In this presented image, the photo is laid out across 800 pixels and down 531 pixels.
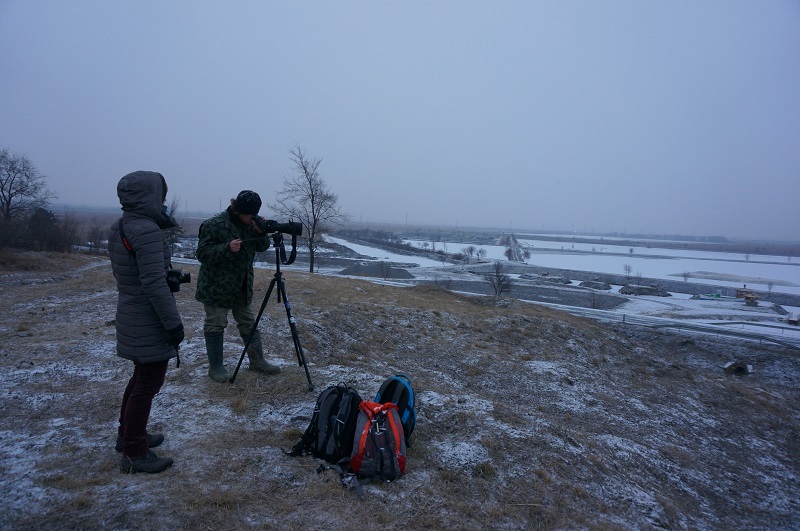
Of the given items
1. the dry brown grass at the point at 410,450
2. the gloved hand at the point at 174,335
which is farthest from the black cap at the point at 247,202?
the dry brown grass at the point at 410,450

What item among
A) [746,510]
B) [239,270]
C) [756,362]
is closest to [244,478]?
[239,270]

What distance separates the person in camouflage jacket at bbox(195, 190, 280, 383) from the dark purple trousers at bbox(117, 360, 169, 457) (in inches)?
64.2

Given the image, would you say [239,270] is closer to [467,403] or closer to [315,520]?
[315,520]

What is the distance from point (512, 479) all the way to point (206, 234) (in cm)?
426

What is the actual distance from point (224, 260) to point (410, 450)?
3.01 meters

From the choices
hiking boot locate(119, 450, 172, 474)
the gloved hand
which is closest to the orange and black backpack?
Result: hiking boot locate(119, 450, 172, 474)

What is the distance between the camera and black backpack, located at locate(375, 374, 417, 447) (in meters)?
4.45

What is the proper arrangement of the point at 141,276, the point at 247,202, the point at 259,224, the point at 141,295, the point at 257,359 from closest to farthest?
the point at 141,276, the point at 141,295, the point at 247,202, the point at 259,224, the point at 257,359

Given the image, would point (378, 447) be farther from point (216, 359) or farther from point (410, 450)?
point (216, 359)

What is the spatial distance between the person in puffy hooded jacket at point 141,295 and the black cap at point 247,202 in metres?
1.41

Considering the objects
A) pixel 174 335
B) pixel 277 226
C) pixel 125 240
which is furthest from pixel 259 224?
pixel 174 335

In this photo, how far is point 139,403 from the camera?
3432mm

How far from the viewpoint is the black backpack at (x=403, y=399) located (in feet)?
14.6

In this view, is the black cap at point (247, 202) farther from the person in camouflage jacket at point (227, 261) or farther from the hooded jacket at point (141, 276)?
the hooded jacket at point (141, 276)
